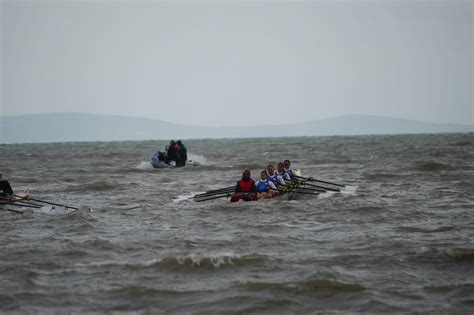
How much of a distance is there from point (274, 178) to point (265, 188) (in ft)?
2.22

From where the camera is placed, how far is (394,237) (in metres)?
12.7

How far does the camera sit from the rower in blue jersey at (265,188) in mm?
19156

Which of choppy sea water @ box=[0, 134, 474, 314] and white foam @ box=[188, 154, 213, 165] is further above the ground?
white foam @ box=[188, 154, 213, 165]

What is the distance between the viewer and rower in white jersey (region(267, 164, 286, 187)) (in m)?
19.6

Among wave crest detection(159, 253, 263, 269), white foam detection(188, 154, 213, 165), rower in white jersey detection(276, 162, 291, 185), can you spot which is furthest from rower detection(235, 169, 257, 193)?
white foam detection(188, 154, 213, 165)

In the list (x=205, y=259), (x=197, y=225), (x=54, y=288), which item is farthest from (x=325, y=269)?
(x=197, y=225)

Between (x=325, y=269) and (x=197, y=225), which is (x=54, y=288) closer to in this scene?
(x=325, y=269)

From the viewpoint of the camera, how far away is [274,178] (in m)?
19.8

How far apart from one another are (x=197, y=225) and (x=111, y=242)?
9.16ft

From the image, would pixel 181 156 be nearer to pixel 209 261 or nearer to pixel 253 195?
pixel 253 195

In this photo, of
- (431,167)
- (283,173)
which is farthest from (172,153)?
(283,173)

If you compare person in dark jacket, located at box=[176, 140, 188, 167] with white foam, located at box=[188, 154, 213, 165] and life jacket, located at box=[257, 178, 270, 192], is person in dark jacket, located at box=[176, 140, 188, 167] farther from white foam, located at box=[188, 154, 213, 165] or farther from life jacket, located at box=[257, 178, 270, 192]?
life jacket, located at box=[257, 178, 270, 192]

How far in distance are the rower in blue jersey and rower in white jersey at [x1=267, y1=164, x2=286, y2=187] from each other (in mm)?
250

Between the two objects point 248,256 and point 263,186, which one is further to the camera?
point 263,186
